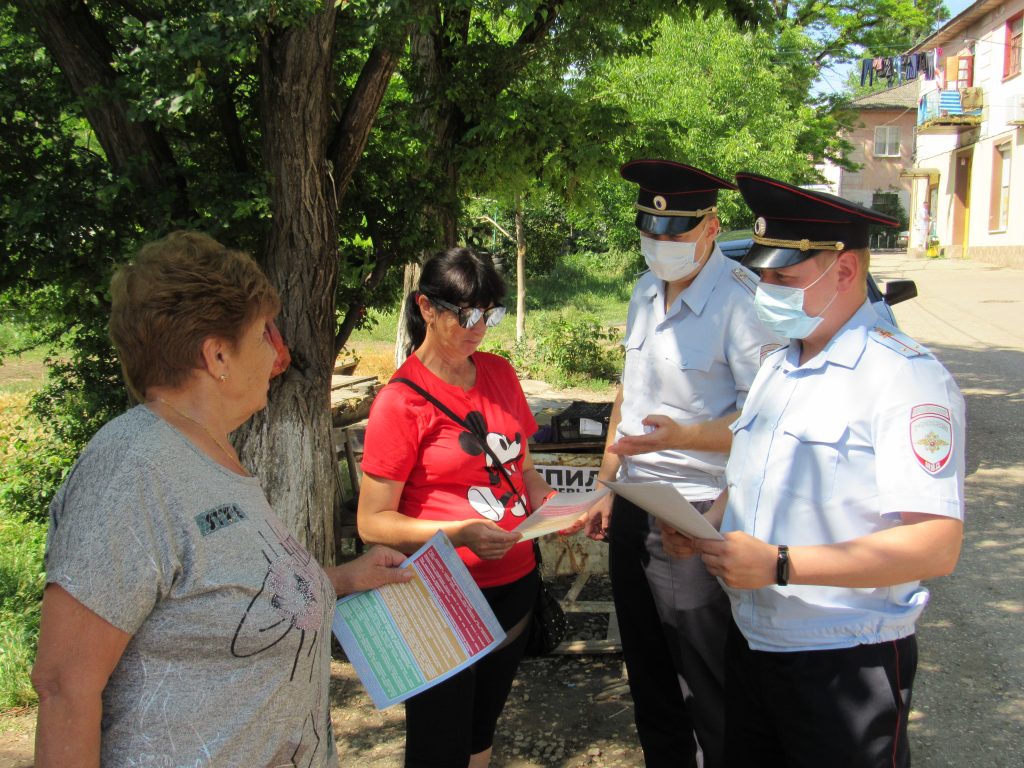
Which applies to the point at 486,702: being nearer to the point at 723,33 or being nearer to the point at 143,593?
the point at 143,593

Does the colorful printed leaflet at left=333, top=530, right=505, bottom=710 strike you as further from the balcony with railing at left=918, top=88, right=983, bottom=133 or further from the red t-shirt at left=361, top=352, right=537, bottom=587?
the balcony with railing at left=918, top=88, right=983, bottom=133

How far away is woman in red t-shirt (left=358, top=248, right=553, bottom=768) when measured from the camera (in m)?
2.46

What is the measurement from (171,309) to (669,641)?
1.84 m

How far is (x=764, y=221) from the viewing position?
2.08 meters

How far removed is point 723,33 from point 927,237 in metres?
23.4

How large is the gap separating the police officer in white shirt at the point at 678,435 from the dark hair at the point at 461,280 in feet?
1.86

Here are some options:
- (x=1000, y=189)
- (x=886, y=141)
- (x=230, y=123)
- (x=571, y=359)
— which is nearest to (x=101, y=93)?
(x=230, y=123)

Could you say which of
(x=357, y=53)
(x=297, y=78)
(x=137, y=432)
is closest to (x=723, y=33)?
(x=357, y=53)

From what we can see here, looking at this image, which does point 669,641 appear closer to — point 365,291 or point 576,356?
point 365,291

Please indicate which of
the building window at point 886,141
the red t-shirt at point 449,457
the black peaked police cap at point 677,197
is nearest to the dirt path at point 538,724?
the red t-shirt at point 449,457

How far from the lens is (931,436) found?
1.70 meters

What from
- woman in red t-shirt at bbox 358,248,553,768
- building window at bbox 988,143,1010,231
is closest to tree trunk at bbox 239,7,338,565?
woman in red t-shirt at bbox 358,248,553,768

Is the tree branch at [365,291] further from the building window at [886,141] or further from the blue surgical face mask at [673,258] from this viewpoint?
the building window at [886,141]

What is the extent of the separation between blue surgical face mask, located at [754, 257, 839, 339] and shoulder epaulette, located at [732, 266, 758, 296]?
2.38 ft
